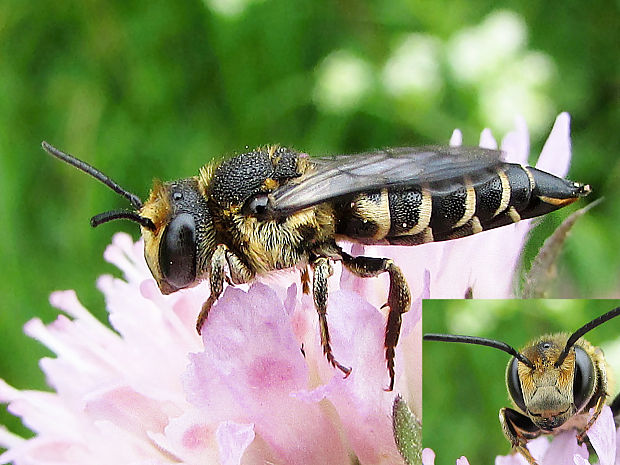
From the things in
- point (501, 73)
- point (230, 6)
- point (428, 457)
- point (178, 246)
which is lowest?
point (428, 457)

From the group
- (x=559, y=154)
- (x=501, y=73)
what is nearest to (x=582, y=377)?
(x=559, y=154)

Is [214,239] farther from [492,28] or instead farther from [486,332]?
[492,28]

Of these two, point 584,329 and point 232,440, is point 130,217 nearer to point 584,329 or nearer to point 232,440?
point 232,440

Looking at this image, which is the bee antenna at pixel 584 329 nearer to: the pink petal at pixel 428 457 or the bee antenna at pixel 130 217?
the pink petal at pixel 428 457

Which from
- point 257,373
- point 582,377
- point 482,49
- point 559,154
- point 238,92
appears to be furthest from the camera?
point 238,92

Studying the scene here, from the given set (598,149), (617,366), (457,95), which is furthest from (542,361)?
(598,149)

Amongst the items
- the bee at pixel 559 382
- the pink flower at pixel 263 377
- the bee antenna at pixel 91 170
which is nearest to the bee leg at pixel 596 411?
the bee at pixel 559 382

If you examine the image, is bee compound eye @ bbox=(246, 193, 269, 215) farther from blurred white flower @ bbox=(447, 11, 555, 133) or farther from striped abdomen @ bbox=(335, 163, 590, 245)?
blurred white flower @ bbox=(447, 11, 555, 133)
